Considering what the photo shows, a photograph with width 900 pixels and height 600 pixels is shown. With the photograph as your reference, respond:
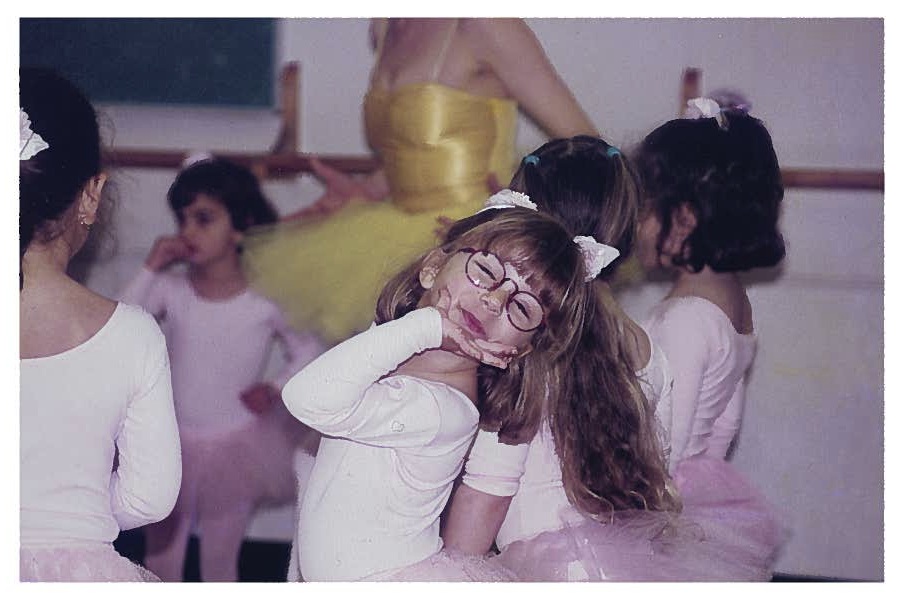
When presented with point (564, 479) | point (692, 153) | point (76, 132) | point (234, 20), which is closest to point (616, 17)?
point (692, 153)

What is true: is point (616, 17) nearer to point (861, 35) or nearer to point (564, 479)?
point (861, 35)

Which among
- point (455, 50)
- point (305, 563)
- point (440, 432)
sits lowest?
point (305, 563)

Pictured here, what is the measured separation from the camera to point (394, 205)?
167 centimetres

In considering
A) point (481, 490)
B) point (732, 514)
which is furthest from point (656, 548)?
point (481, 490)

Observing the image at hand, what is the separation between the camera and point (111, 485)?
55.9 inches

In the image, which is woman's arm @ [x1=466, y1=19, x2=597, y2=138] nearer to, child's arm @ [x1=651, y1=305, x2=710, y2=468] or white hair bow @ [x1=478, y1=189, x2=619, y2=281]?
white hair bow @ [x1=478, y1=189, x2=619, y2=281]

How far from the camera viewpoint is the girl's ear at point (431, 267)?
1.45m

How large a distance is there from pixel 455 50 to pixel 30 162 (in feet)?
2.08

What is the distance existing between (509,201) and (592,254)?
0.14 metres

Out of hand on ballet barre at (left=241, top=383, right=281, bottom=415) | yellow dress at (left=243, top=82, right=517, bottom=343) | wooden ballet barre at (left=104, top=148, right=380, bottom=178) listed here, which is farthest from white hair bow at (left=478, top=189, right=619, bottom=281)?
hand on ballet barre at (left=241, top=383, right=281, bottom=415)

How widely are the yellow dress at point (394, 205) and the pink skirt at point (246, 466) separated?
20 cm

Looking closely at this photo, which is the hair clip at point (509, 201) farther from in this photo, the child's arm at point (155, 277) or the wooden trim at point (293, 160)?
the child's arm at point (155, 277)

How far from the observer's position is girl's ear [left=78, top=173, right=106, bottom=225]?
1.47 metres

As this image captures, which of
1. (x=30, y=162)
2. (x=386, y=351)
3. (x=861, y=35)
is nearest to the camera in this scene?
(x=386, y=351)
